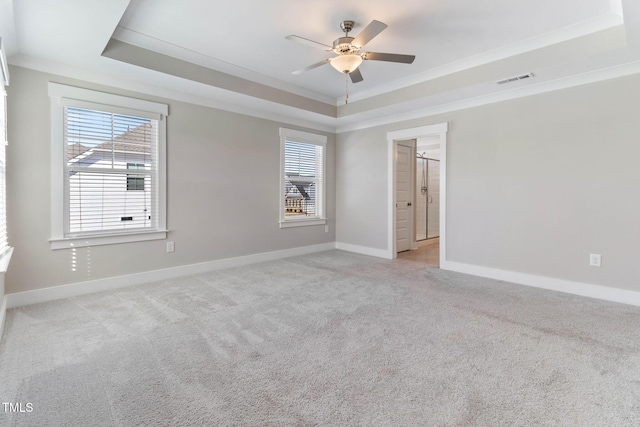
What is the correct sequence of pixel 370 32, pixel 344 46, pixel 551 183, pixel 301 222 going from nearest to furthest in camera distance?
pixel 370 32, pixel 344 46, pixel 551 183, pixel 301 222

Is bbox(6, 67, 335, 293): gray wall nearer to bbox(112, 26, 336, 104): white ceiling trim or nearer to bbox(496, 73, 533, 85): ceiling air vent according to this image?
bbox(112, 26, 336, 104): white ceiling trim

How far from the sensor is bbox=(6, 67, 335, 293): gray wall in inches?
122

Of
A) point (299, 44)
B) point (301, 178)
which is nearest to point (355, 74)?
point (299, 44)

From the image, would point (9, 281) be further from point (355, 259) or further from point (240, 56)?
point (355, 259)

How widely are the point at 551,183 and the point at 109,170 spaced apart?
5.19 m

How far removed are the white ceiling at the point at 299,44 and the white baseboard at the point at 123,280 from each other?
2.27m

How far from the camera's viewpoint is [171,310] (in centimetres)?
299

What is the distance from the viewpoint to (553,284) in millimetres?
3705

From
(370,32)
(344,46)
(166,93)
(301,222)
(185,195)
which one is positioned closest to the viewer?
(370,32)

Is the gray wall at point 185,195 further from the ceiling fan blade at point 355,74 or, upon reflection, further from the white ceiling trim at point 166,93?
the ceiling fan blade at point 355,74

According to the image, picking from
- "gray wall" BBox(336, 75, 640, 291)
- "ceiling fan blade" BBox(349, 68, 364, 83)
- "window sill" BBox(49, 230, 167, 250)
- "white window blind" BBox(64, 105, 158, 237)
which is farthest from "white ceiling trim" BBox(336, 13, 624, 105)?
"window sill" BBox(49, 230, 167, 250)

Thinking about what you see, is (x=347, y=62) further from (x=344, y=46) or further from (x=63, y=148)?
(x=63, y=148)

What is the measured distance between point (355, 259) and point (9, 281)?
14.1 feet

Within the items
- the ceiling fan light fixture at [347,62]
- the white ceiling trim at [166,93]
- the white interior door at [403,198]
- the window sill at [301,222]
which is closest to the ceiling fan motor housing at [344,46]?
the ceiling fan light fixture at [347,62]
